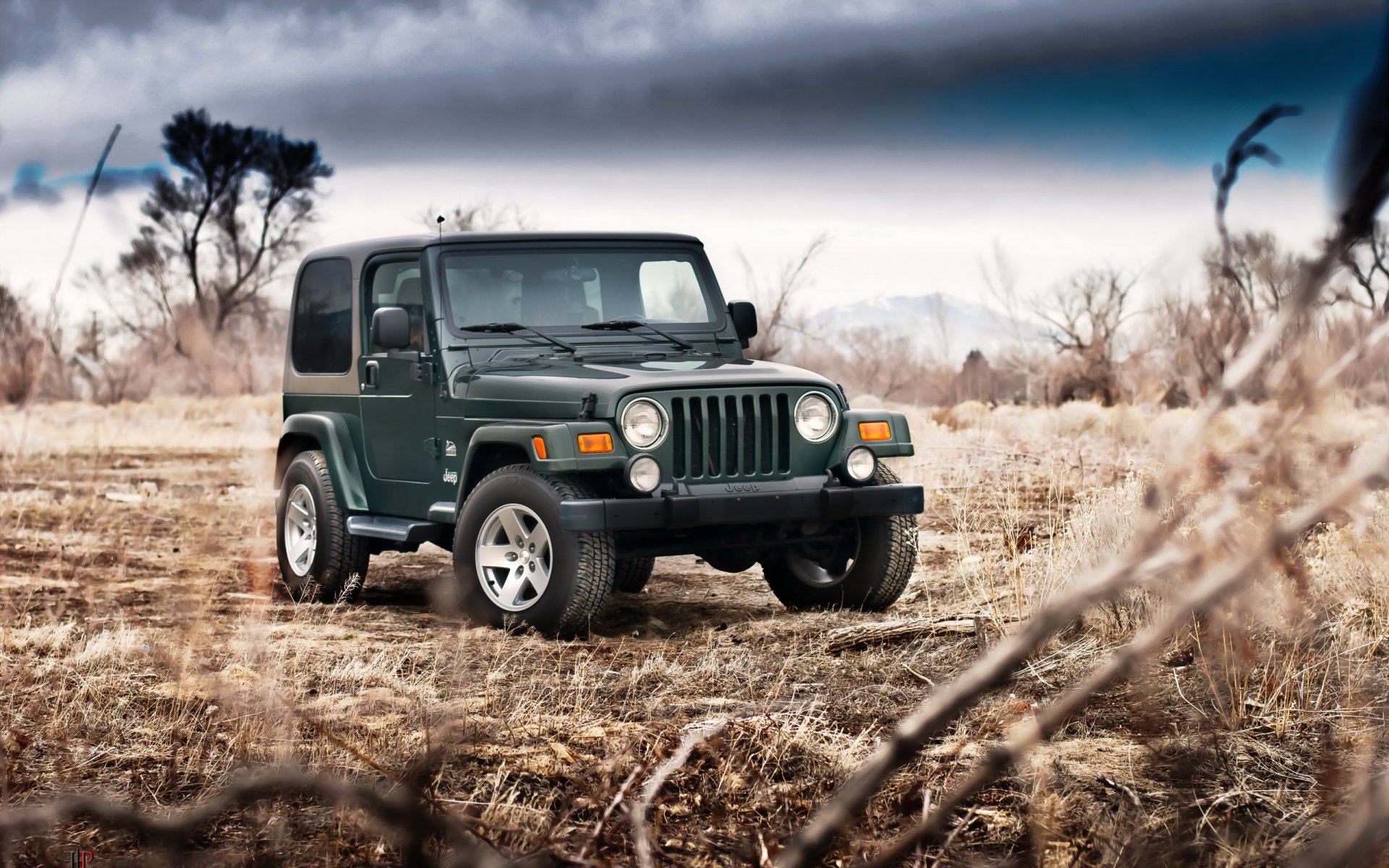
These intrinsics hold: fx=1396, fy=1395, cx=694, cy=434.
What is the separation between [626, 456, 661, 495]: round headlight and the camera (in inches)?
249

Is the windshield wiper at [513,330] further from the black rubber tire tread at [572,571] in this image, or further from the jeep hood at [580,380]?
the black rubber tire tread at [572,571]

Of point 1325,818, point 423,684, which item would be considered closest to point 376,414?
point 423,684

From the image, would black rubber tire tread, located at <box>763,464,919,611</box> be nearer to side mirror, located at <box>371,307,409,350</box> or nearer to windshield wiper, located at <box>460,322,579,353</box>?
windshield wiper, located at <box>460,322,579,353</box>

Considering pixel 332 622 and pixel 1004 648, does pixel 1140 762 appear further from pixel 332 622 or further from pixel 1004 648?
pixel 332 622

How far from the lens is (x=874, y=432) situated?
23.1 ft

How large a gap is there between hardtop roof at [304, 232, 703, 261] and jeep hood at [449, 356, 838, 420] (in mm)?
735

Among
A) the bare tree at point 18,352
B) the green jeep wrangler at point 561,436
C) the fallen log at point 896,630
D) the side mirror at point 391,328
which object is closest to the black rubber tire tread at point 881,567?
the green jeep wrangler at point 561,436

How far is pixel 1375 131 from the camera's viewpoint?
2.72 feet

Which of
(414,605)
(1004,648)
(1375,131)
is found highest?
(1375,131)

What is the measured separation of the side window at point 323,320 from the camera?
8109 millimetres

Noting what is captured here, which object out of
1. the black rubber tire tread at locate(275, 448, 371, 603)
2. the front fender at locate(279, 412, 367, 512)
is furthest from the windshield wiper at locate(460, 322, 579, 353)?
the black rubber tire tread at locate(275, 448, 371, 603)

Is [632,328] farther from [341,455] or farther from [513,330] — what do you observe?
[341,455]

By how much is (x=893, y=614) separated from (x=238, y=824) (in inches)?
162

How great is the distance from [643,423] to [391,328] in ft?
4.74
